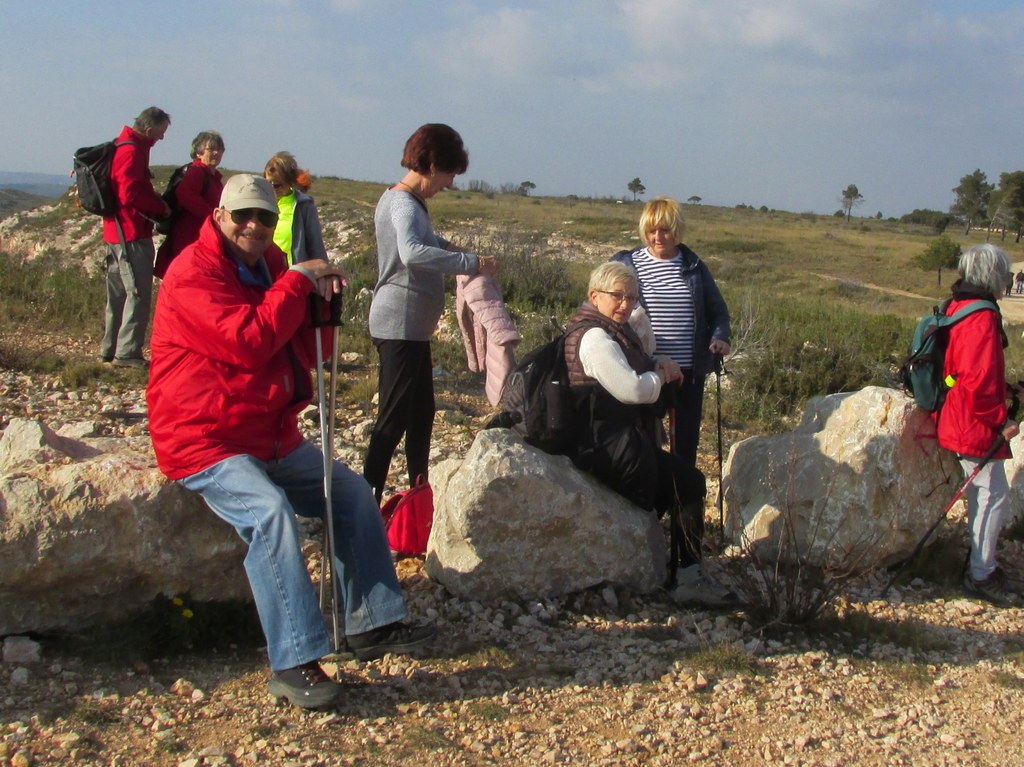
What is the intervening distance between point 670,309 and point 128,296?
4311mm

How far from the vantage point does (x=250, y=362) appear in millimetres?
3104

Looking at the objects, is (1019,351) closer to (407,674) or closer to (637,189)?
(407,674)

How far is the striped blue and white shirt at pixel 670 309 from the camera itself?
4629 millimetres

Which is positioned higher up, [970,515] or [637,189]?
[637,189]

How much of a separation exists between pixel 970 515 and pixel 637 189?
77542 mm

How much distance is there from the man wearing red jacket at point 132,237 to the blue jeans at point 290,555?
4029mm

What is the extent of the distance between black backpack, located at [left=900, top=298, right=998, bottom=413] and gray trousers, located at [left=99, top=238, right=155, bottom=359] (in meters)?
5.16

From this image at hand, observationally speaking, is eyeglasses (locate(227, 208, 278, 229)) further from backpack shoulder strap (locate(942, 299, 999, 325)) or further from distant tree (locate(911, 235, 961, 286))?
distant tree (locate(911, 235, 961, 286))

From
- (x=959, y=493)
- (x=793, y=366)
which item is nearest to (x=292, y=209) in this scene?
(x=959, y=493)

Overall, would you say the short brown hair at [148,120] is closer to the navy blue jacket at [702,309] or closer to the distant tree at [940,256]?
the navy blue jacket at [702,309]

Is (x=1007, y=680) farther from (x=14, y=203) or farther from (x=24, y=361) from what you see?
(x=14, y=203)

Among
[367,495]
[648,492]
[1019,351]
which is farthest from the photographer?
[1019,351]

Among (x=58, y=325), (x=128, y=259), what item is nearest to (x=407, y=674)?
(x=128, y=259)

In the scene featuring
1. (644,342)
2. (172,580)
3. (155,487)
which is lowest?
(172,580)
